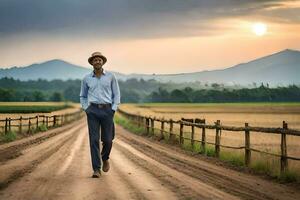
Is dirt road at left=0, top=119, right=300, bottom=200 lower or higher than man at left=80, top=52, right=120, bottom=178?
lower

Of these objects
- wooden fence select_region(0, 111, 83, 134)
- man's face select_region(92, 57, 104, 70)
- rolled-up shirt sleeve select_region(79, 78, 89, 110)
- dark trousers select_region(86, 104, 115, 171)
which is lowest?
wooden fence select_region(0, 111, 83, 134)

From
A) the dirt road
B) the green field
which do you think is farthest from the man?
the green field

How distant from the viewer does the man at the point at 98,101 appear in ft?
39.0

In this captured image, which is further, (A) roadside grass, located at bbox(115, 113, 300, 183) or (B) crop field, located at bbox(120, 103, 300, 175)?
(B) crop field, located at bbox(120, 103, 300, 175)

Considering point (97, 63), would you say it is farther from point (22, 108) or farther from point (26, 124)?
point (22, 108)

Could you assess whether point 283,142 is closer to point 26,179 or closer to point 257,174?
point 257,174

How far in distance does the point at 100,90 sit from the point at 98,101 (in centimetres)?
23

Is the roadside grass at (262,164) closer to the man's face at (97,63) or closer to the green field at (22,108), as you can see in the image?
the man's face at (97,63)

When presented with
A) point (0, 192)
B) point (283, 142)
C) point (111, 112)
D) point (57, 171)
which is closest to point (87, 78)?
point (111, 112)

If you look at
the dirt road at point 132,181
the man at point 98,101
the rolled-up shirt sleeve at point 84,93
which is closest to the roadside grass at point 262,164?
the dirt road at point 132,181

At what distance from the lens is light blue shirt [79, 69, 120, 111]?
39.1 ft

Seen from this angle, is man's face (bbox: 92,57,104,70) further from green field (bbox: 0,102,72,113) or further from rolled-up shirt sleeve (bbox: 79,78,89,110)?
green field (bbox: 0,102,72,113)

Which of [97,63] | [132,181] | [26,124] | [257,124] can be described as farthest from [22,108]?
[132,181]

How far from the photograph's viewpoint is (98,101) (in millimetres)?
11906
